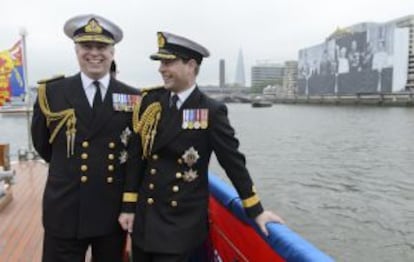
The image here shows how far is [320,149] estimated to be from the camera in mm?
20641

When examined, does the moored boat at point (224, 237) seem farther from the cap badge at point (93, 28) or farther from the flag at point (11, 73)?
the flag at point (11, 73)

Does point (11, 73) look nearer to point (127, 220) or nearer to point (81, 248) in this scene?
point (81, 248)

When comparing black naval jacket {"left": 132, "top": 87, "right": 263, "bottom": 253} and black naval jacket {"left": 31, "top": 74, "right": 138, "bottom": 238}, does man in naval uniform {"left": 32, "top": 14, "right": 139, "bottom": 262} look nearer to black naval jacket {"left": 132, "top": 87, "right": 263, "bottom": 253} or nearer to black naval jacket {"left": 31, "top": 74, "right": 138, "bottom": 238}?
black naval jacket {"left": 31, "top": 74, "right": 138, "bottom": 238}

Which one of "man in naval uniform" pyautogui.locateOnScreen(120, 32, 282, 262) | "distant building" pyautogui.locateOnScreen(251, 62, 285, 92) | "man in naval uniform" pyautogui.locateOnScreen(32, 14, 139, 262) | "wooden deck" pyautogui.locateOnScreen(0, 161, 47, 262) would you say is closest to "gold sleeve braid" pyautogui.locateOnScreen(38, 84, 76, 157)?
"man in naval uniform" pyautogui.locateOnScreen(32, 14, 139, 262)

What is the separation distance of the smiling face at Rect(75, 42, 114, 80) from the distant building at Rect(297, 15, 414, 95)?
94.6 metres

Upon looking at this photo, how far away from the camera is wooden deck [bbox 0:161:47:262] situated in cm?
373

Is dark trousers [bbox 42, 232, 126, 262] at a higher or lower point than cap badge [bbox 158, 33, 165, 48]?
lower

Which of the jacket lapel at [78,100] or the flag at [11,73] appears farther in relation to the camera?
the flag at [11,73]

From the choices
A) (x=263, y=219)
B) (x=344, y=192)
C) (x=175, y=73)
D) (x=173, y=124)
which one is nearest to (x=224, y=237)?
(x=263, y=219)

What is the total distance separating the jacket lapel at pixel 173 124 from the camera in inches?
85.7

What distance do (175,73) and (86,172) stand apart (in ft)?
2.06

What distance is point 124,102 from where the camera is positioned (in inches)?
92.7

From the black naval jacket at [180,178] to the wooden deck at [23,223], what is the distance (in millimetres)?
1843

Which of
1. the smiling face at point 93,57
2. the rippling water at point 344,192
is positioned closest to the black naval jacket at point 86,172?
the smiling face at point 93,57
